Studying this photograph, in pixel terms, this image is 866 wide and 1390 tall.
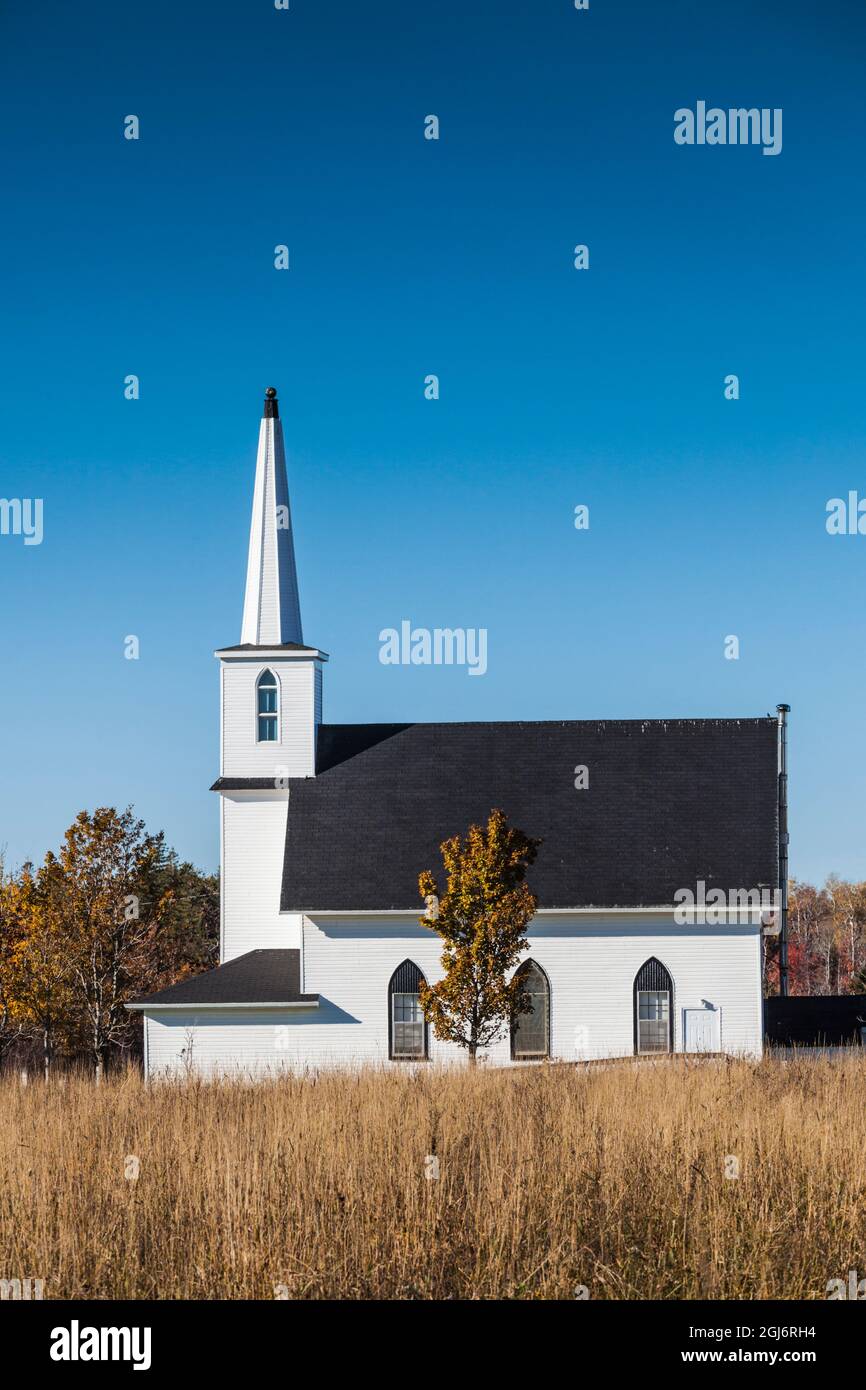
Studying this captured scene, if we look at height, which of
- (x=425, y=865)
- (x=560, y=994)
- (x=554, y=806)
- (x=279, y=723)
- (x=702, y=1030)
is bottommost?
(x=702, y=1030)

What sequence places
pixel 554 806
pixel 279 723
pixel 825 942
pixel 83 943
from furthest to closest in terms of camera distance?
pixel 825 942 < pixel 83 943 < pixel 279 723 < pixel 554 806

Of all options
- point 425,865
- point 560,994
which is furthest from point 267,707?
point 560,994

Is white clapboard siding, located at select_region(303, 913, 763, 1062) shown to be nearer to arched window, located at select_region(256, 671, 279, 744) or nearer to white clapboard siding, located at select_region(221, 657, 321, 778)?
white clapboard siding, located at select_region(221, 657, 321, 778)

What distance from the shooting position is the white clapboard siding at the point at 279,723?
43875 mm

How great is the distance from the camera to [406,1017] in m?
39.8

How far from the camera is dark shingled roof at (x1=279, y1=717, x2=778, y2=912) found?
40.1 m

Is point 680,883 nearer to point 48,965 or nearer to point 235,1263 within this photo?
point 48,965

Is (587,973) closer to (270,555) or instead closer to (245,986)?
(245,986)

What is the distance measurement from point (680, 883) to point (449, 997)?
724cm

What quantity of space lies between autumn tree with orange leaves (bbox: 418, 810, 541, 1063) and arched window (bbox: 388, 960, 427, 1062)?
330 cm

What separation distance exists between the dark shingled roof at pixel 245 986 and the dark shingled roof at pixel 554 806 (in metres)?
2.13

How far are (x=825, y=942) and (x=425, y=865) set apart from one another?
70.4 metres
